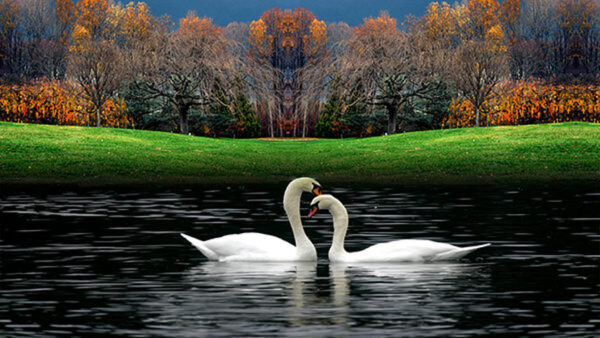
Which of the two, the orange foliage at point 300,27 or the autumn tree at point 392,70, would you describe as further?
the orange foliage at point 300,27

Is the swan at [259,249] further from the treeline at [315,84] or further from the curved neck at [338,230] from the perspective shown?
the treeline at [315,84]

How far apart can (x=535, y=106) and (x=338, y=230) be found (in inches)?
2611

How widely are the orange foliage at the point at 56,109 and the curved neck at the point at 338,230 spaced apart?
66379 millimetres

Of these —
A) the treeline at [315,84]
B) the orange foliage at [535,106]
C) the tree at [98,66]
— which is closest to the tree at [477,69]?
the treeline at [315,84]

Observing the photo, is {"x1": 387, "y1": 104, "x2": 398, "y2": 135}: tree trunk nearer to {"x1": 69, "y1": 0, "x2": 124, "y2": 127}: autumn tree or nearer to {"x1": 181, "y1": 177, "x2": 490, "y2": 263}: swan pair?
{"x1": 69, "y1": 0, "x2": 124, "y2": 127}: autumn tree

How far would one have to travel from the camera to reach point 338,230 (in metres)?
16.3

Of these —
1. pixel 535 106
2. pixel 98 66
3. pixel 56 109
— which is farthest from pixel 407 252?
pixel 56 109

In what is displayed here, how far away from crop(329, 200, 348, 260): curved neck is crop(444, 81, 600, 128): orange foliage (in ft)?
201

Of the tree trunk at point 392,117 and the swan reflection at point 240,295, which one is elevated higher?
the tree trunk at point 392,117

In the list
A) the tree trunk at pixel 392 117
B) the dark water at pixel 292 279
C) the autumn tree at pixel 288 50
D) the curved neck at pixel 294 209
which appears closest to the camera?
the dark water at pixel 292 279

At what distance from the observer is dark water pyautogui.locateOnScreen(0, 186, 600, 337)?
11180 millimetres

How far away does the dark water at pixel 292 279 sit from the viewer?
1118 centimetres

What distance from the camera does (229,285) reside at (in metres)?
14.0

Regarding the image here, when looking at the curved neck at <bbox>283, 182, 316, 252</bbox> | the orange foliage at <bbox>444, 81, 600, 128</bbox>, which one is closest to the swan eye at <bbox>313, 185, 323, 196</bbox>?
the curved neck at <bbox>283, 182, 316, 252</bbox>
